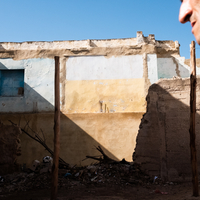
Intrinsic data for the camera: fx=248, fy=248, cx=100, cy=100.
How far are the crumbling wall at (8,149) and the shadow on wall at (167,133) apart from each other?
322cm

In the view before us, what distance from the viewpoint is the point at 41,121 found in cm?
994

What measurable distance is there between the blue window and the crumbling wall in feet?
17.0

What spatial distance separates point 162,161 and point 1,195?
3.58 meters

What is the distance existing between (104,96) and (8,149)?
18.6 ft

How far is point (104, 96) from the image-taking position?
11422 millimetres

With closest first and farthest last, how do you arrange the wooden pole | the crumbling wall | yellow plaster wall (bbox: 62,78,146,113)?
the wooden pole, the crumbling wall, yellow plaster wall (bbox: 62,78,146,113)

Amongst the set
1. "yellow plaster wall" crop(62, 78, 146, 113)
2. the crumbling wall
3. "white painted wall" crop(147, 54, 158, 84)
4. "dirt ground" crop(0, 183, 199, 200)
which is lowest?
"dirt ground" crop(0, 183, 199, 200)

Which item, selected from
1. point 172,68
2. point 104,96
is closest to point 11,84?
point 104,96

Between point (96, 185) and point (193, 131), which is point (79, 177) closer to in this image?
point (96, 185)

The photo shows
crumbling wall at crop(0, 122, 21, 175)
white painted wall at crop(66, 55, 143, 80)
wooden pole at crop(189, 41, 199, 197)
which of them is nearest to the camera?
wooden pole at crop(189, 41, 199, 197)

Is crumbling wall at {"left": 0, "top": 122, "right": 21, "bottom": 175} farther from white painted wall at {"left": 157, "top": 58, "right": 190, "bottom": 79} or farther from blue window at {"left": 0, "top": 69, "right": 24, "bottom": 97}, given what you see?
white painted wall at {"left": 157, "top": 58, "right": 190, "bottom": 79}

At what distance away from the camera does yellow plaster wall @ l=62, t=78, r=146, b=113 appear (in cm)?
1124

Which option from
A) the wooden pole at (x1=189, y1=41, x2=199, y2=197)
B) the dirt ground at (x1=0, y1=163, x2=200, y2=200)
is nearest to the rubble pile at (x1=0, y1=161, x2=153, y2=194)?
the dirt ground at (x1=0, y1=163, x2=200, y2=200)

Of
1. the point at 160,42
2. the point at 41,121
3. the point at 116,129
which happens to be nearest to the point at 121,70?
the point at 160,42
